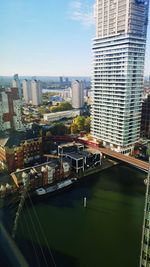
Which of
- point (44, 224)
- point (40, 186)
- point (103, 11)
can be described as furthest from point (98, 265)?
point (103, 11)

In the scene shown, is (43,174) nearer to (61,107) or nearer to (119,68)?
(119,68)

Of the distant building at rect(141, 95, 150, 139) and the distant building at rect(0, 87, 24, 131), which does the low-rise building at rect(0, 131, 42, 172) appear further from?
the distant building at rect(141, 95, 150, 139)

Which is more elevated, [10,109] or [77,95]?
[77,95]

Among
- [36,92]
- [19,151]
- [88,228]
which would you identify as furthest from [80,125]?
[36,92]

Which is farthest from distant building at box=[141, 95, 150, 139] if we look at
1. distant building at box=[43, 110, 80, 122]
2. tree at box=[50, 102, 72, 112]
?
tree at box=[50, 102, 72, 112]

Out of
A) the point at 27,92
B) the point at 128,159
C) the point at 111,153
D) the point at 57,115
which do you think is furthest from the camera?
the point at 27,92

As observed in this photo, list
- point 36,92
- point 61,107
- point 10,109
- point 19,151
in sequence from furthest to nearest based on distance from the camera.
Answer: point 36,92
point 61,107
point 10,109
point 19,151

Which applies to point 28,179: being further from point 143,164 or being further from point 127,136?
point 127,136
